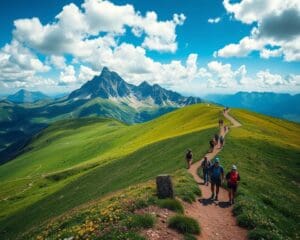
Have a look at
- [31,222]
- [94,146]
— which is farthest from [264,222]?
[94,146]

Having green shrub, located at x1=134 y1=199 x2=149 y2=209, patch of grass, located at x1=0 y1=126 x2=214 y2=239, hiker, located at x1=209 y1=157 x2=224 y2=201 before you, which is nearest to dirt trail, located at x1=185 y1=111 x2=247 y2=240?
hiker, located at x1=209 y1=157 x2=224 y2=201

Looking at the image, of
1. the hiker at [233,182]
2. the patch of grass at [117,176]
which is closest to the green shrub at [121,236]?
the hiker at [233,182]

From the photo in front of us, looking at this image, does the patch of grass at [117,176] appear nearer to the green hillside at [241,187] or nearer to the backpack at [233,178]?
the green hillside at [241,187]

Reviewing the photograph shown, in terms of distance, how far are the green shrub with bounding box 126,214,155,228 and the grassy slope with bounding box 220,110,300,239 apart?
22.2 feet

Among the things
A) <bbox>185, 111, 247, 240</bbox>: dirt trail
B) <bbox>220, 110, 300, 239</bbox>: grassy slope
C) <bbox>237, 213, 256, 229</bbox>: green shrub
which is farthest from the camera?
<bbox>220, 110, 300, 239</bbox>: grassy slope

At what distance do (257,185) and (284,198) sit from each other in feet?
10.00

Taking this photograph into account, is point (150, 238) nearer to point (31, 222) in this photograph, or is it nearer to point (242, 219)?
point (242, 219)

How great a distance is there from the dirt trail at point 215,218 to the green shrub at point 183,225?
0.59 m

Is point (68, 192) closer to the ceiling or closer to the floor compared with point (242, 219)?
closer to the floor

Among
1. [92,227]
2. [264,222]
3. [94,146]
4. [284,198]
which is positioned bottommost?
[94,146]

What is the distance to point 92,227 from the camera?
1848cm

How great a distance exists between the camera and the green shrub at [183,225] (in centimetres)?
1836

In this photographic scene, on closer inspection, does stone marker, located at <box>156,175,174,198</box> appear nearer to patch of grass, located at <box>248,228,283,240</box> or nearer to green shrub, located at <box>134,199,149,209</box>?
green shrub, located at <box>134,199,149,209</box>

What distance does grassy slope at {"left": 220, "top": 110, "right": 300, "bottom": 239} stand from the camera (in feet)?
72.5
